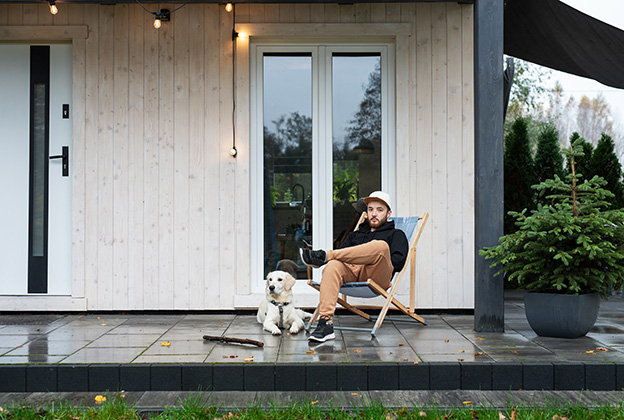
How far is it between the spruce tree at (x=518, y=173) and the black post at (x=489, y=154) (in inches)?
119

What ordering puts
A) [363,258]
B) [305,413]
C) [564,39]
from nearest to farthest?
[305,413], [363,258], [564,39]

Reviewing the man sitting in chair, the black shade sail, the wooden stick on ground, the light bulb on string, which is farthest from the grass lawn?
the black shade sail

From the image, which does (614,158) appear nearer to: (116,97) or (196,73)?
(196,73)

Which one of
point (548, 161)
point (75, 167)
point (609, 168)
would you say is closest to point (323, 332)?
point (75, 167)

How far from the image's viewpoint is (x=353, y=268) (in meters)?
4.31

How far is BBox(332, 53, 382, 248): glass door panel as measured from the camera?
17.3 ft

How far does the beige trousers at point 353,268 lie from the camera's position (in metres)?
4.05

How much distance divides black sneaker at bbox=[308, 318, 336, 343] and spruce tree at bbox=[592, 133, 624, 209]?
15.2ft

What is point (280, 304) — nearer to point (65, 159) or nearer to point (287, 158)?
point (287, 158)

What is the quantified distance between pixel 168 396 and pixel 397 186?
277 cm

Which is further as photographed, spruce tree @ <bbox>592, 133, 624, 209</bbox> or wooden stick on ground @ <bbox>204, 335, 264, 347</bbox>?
spruce tree @ <bbox>592, 133, 624, 209</bbox>

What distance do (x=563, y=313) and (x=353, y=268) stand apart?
1.40 metres

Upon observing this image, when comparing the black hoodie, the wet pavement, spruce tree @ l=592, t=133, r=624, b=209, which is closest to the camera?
the wet pavement

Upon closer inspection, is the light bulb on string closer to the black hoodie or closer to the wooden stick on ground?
the wooden stick on ground
